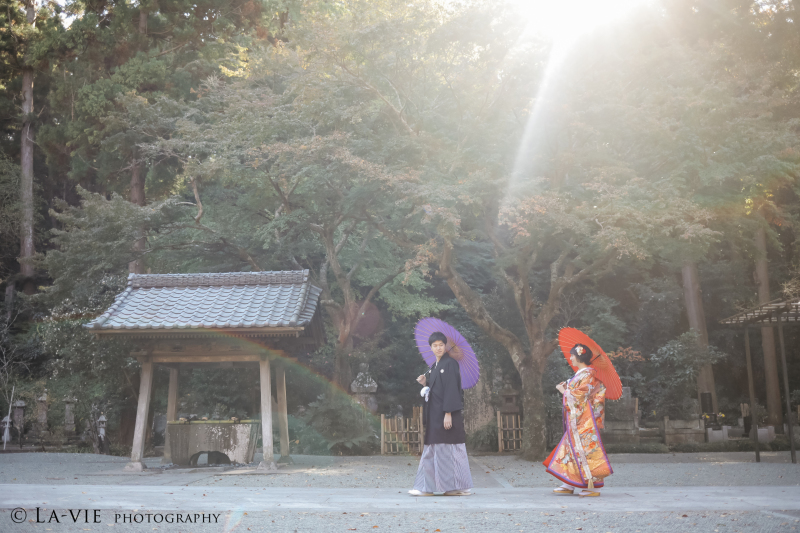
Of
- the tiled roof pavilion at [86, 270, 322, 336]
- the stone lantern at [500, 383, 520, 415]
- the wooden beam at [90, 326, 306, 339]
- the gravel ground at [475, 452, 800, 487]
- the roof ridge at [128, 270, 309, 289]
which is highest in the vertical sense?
the roof ridge at [128, 270, 309, 289]

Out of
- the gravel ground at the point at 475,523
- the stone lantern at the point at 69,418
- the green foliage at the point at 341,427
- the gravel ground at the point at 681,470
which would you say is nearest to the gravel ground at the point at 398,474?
the gravel ground at the point at 681,470

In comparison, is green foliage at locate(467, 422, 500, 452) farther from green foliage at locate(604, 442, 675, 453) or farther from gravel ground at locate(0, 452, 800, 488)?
gravel ground at locate(0, 452, 800, 488)

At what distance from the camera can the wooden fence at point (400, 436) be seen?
16.1 metres

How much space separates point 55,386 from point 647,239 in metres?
19.2

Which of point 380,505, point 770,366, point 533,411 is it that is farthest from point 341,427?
point 770,366

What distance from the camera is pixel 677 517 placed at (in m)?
5.11

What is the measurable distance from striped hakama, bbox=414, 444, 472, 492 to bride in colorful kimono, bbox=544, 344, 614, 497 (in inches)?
38.0

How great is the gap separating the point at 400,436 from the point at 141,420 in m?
7.33

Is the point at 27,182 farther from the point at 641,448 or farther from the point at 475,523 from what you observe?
the point at 475,523

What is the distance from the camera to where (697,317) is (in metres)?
19.0

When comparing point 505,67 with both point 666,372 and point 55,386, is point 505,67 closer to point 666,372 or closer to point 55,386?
point 666,372

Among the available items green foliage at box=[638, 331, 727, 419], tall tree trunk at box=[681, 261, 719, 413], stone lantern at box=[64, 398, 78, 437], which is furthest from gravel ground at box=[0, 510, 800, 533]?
tall tree trunk at box=[681, 261, 719, 413]

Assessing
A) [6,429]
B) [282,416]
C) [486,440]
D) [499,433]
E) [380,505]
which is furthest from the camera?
[6,429]

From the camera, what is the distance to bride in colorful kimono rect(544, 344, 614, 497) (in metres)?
6.71
